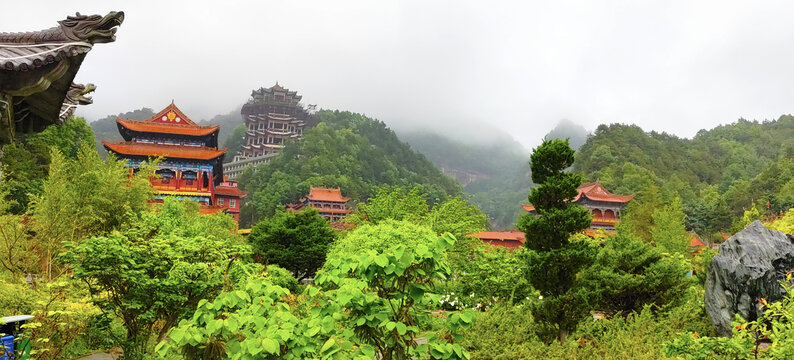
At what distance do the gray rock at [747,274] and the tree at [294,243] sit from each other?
568 inches

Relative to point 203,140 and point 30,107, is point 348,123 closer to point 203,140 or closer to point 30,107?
point 203,140

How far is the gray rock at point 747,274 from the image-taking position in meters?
9.30

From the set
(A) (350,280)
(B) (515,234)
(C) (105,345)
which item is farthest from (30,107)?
(B) (515,234)

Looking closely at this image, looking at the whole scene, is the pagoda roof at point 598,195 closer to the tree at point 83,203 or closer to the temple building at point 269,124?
the tree at point 83,203

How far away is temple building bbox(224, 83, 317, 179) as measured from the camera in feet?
245

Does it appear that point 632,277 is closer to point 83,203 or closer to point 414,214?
point 414,214

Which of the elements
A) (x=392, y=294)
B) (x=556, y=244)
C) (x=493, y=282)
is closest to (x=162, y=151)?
(x=493, y=282)

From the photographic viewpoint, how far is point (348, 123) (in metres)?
90.1

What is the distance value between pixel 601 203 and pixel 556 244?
3712 cm

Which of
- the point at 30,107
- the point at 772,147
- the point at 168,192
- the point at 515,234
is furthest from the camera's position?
the point at 772,147

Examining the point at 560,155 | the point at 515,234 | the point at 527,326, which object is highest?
the point at 560,155

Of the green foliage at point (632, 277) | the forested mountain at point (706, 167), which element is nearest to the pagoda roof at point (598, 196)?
the forested mountain at point (706, 167)

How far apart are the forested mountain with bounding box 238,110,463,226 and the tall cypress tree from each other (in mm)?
42305

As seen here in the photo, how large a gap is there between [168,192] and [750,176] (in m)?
73.6
